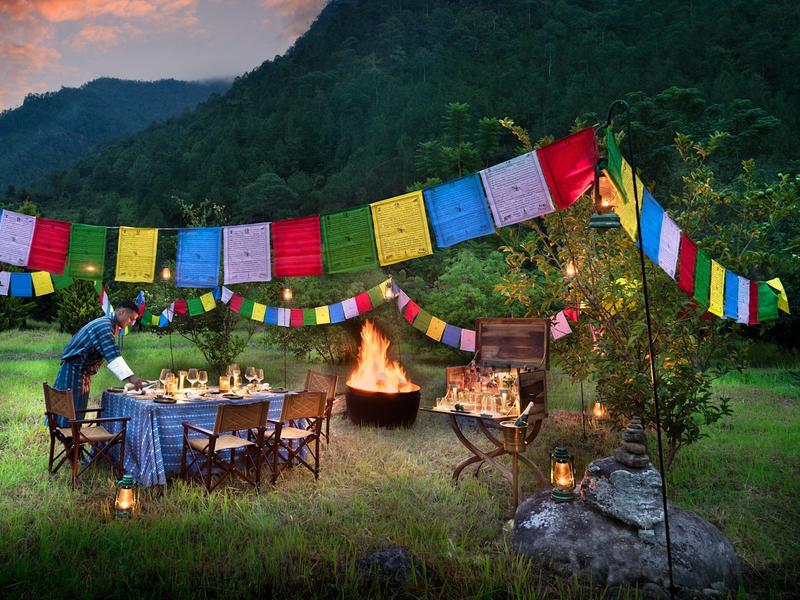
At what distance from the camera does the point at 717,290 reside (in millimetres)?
5180

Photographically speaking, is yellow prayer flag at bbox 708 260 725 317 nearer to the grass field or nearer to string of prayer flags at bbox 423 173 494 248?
the grass field

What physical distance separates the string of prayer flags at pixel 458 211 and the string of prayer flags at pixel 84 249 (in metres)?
3.12

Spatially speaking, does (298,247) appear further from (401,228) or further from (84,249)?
(84,249)

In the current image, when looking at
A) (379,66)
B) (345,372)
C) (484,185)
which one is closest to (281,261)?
(484,185)

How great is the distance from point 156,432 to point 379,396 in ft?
11.7

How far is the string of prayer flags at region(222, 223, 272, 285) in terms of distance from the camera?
5301 mm

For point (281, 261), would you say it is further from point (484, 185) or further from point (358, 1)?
point (358, 1)

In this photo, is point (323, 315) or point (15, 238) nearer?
point (15, 238)

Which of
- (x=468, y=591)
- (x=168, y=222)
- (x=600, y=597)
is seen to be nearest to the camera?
(x=600, y=597)

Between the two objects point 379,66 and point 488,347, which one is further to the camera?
point 379,66

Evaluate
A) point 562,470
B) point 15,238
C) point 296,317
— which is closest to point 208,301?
point 296,317

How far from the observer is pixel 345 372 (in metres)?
15.1

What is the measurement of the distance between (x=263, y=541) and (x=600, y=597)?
2340 millimetres

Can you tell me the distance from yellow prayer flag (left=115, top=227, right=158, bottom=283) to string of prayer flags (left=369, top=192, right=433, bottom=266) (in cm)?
221
